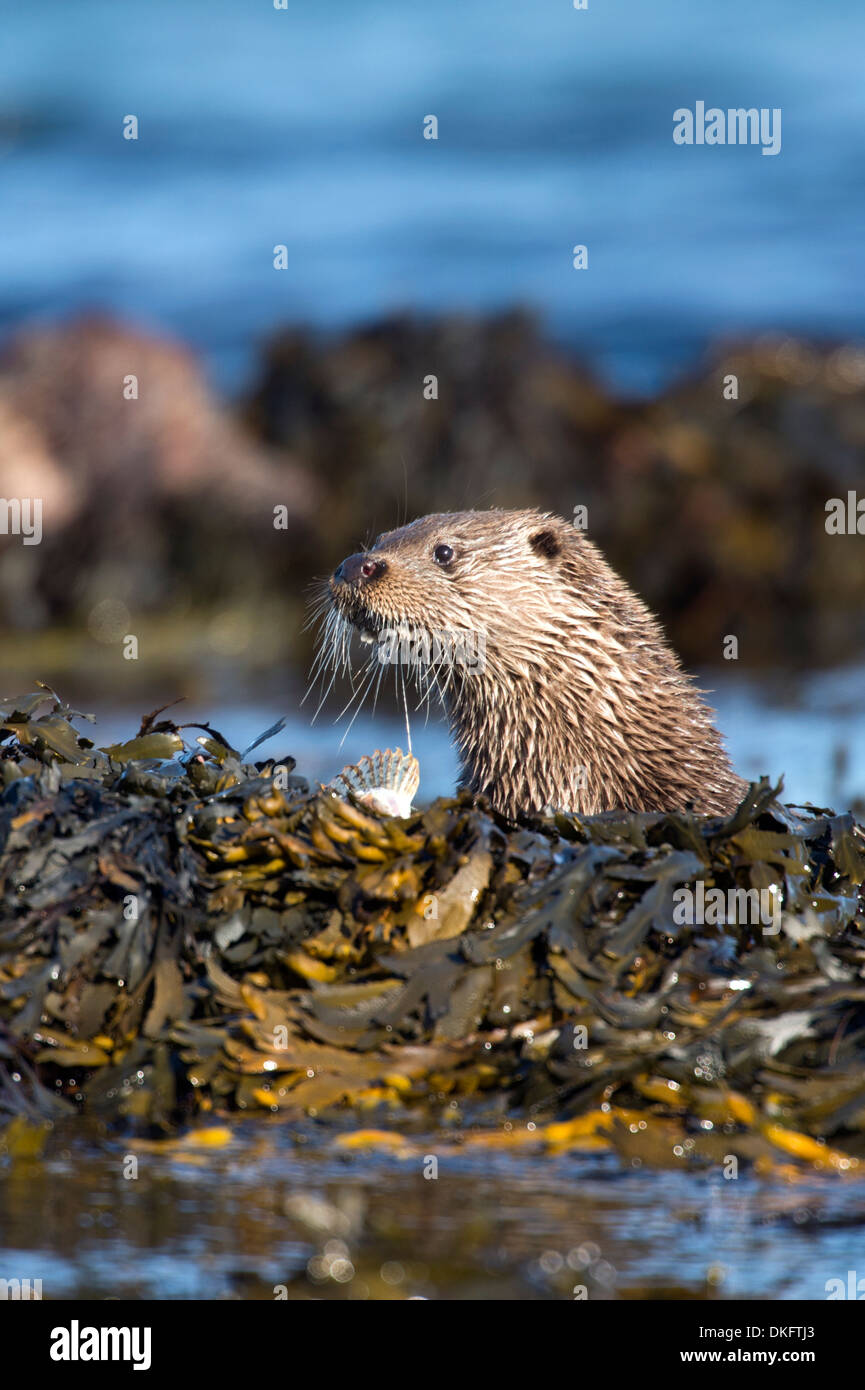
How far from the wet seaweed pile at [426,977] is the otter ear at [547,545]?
1.55m

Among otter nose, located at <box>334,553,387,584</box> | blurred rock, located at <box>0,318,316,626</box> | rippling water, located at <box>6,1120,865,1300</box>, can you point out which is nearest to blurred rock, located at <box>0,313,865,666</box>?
blurred rock, located at <box>0,318,316,626</box>

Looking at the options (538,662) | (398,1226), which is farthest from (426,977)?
(538,662)

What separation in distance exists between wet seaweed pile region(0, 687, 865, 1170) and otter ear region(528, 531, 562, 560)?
1.55 m

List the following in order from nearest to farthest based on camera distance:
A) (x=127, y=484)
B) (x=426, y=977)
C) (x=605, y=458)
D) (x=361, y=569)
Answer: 1. (x=426, y=977)
2. (x=361, y=569)
3. (x=127, y=484)
4. (x=605, y=458)

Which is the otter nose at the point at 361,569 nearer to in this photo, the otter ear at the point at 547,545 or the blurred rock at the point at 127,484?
the otter ear at the point at 547,545

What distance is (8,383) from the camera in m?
16.7

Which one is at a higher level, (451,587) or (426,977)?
(451,587)

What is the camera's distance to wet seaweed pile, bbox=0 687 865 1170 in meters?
3.15

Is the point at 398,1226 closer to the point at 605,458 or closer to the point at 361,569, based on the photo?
the point at 361,569

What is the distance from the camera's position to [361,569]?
5039mm

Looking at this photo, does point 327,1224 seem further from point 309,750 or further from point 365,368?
point 365,368

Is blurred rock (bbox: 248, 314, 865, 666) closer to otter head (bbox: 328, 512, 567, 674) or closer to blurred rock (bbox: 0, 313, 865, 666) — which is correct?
blurred rock (bbox: 0, 313, 865, 666)

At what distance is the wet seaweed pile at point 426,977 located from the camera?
10.3 feet

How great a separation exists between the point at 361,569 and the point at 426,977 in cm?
196
